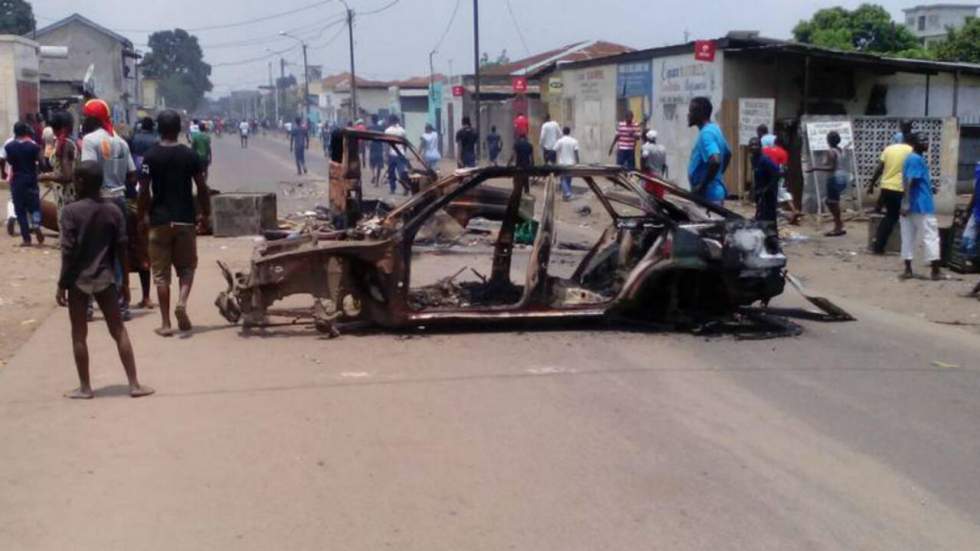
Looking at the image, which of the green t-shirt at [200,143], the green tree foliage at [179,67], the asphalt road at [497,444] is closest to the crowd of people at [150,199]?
the asphalt road at [497,444]

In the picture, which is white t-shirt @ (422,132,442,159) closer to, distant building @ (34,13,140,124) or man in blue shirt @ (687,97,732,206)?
man in blue shirt @ (687,97,732,206)

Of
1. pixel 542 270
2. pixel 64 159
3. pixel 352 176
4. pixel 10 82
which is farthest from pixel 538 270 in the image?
pixel 10 82

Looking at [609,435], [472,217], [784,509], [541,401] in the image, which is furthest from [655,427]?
[472,217]

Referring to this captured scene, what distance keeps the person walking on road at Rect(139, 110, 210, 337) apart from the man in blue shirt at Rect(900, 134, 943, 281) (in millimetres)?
7633

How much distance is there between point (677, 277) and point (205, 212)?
3842 mm

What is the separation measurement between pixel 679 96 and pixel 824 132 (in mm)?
4736

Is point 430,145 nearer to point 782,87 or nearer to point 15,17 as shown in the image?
point 782,87

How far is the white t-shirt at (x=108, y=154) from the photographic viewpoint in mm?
9977

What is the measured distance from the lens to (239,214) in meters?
16.8

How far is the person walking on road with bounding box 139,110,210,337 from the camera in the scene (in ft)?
30.1

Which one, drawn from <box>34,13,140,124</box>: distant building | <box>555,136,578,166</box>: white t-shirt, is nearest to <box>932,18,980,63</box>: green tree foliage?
<box>555,136,578,166</box>: white t-shirt

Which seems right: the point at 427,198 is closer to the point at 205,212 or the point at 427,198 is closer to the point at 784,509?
the point at 205,212

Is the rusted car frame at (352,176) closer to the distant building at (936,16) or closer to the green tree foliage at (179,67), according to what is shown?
the distant building at (936,16)

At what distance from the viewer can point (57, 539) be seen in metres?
4.94
